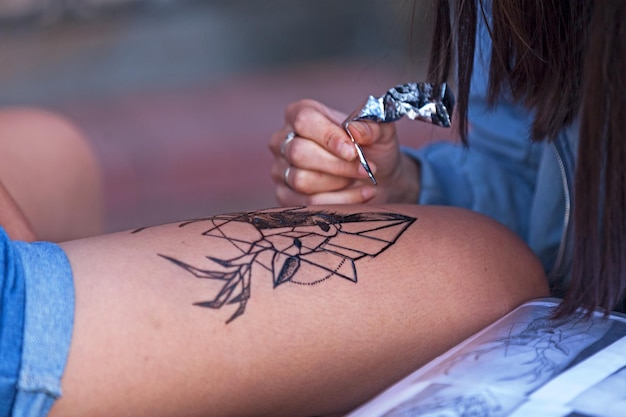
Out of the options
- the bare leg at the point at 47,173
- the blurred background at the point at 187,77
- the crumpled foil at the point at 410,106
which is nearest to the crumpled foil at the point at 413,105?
the crumpled foil at the point at 410,106

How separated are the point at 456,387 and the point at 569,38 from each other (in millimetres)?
396

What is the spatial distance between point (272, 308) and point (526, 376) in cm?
23

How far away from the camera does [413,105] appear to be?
989mm

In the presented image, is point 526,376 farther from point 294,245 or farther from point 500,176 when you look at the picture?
point 500,176

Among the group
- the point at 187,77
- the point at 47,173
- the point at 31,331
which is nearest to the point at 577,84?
the point at 31,331

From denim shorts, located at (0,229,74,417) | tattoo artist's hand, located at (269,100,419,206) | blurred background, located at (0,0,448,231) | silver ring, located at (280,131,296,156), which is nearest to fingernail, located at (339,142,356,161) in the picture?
tattoo artist's hand, located at (269,100,419,206)

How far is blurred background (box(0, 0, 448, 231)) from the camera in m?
2.44

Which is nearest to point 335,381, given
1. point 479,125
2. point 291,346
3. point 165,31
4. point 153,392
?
point 291,346

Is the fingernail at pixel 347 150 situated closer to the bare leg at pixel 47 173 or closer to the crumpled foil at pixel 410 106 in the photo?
the crumpled foil at pixel 410 106

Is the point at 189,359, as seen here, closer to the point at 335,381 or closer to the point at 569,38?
the point at 335,381

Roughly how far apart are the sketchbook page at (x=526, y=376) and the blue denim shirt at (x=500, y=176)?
1.25 feet

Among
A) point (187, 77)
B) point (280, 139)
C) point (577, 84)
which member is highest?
point (577, 84)

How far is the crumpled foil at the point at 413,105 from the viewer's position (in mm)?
978

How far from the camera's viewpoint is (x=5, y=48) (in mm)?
3408
